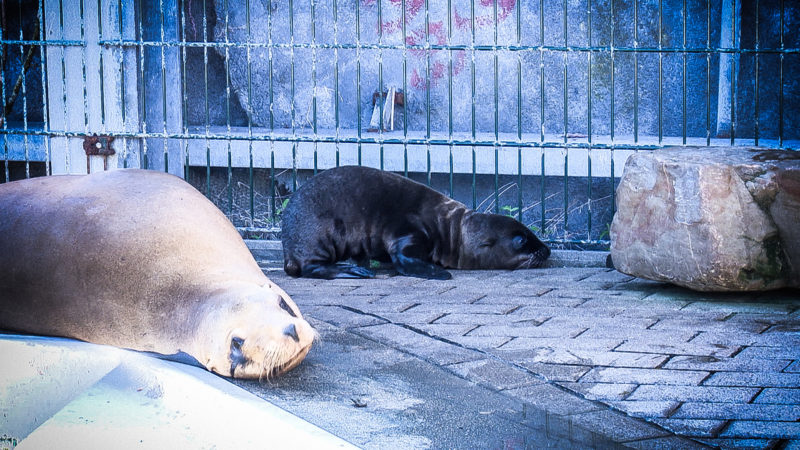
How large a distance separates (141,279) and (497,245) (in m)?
3.27

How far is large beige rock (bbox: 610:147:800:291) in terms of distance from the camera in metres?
5.04

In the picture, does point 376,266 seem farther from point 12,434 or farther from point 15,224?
point 12,434

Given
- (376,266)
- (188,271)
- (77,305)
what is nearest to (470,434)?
(188,271)

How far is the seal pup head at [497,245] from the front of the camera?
672 centimetres

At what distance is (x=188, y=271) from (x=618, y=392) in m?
1.85

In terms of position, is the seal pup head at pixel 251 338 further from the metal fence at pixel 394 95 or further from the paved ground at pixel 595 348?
the metal fence at pixel 394 95

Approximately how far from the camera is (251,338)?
3.54m

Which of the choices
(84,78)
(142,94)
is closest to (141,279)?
(142,94)

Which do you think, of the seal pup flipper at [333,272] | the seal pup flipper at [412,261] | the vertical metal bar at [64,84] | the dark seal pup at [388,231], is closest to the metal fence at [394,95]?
the vertical metal bar at [64,84]

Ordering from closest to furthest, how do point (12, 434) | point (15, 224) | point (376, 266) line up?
point (12, 434)
point (15, 224)
point (376, 266)

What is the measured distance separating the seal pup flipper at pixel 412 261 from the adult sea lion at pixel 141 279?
6.14ft

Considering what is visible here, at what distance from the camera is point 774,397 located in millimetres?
3455

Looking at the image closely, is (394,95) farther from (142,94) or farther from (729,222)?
(729,222)

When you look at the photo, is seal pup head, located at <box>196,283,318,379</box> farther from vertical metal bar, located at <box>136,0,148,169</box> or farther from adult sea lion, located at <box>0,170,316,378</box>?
vertical metal bar, located at <box>136,0,148,169</box>
